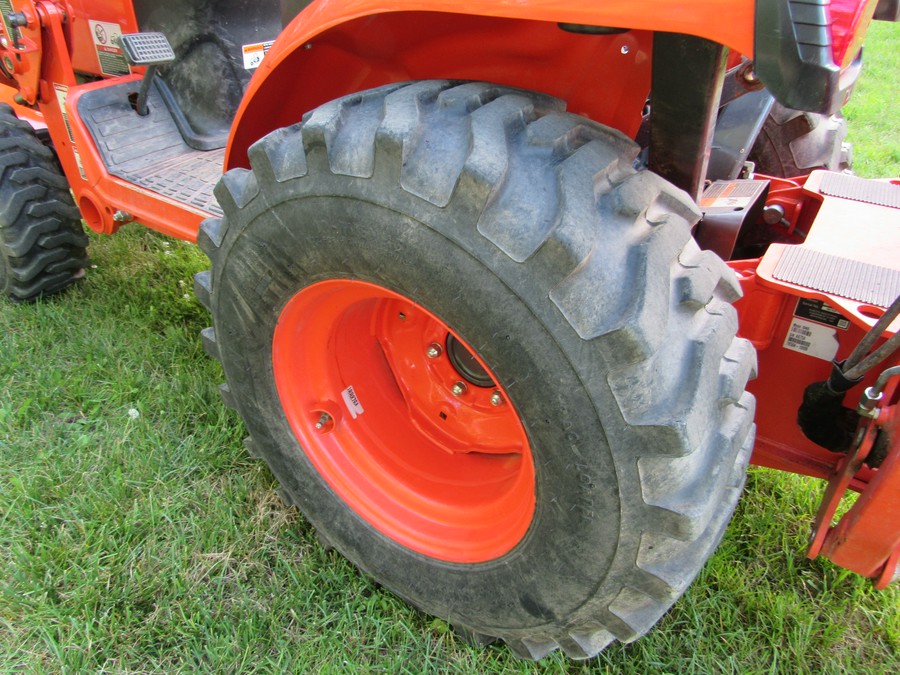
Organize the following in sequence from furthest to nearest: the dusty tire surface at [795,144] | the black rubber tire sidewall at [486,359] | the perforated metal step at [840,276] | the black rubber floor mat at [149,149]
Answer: the black rubber floor mat at [149,149] → the dusty tire surface at [795,144] → the perforated metal step at [840,276] → the black rubber tire sidewall at [486,359]

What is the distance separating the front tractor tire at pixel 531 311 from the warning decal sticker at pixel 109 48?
1.41m

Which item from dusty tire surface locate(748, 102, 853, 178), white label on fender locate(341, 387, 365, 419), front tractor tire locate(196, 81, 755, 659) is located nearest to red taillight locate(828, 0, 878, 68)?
front tractor tire locate(196, 81, 755, 659)

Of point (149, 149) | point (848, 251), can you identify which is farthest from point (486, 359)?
point (149, 149)

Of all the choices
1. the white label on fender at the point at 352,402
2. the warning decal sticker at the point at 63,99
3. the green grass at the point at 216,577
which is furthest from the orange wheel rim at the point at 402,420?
the warning decal sticker at the point at 63,99

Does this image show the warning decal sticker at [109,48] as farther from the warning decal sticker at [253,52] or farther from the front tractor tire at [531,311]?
the front tractor tire at [531,311]

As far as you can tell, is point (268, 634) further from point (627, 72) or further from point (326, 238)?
point (627, 72)

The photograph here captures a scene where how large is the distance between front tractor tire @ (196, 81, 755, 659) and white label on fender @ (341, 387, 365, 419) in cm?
18

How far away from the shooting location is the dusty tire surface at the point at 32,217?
256cm

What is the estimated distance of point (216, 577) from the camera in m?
1.88

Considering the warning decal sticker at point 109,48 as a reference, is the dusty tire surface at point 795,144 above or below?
below

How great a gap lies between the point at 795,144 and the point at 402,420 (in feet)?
5.17

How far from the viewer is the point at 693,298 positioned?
117 centimetres

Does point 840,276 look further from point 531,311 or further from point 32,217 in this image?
point 32,217

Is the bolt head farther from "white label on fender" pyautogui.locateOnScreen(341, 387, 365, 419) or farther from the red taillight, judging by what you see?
the red taillight
